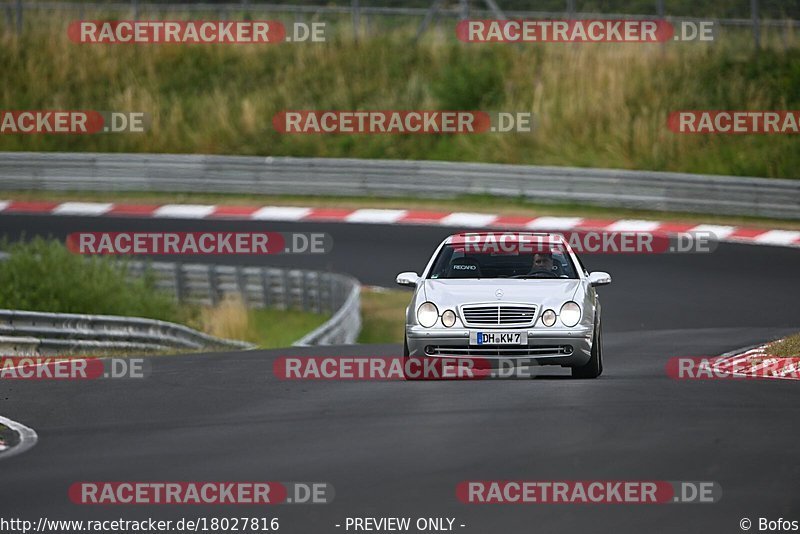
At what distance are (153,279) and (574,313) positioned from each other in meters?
14.3

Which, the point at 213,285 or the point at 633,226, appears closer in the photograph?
the point at 213,285

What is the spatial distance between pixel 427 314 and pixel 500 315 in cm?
62

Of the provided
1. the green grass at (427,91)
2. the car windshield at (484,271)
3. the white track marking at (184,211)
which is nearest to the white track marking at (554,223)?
the green grass at (427,91)

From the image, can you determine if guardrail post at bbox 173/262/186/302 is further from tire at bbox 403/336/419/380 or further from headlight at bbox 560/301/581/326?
headlight at bbox 560/301/581/326

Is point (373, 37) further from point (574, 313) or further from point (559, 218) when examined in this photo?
point (574, 313)

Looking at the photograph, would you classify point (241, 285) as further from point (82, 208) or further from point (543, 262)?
point (543, 262)

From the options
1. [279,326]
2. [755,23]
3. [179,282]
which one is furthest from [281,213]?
[755,23]

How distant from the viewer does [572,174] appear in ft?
101

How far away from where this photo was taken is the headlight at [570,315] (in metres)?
13.4

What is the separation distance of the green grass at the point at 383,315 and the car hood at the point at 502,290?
9156 mm

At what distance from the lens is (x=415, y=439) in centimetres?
1109

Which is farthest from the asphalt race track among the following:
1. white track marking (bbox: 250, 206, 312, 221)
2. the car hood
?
white track marking (bbox: 250, 206, 312, 221)

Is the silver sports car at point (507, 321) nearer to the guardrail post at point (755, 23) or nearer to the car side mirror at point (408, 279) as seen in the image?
the car side mirror at point (408, 279)

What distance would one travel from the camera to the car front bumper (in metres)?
13.4
